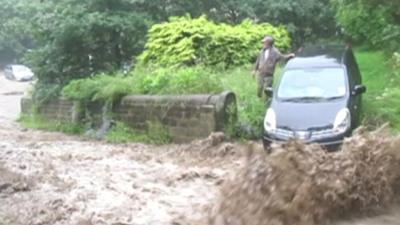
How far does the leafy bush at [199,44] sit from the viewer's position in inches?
680

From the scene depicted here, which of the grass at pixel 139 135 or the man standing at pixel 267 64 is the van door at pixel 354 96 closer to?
the man standing at pixel 267 64

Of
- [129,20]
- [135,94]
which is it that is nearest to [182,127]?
[135,94]

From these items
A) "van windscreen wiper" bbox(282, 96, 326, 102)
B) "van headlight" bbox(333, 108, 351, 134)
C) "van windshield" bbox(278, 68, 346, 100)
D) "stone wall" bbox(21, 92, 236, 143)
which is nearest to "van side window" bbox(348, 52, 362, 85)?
"van windshield" bbox(278, 68, 346, 100)

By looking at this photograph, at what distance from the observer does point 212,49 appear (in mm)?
17656

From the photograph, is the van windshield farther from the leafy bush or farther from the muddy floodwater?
the leafy bush

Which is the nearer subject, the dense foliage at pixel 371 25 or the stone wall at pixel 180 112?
the stone wall at pixel 180 112

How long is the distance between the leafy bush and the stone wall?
1853 millimetres

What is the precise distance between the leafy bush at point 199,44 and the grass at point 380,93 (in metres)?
3.43

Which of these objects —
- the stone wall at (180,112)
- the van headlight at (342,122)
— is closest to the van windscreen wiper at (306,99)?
the van headlight at (342,122)

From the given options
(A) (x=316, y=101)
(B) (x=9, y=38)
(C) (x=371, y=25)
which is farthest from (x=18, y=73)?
(A) (x=316, y=101)

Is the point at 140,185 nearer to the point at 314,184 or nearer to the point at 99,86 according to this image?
the point at 314,184

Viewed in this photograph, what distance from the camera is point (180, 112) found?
1430 centimetres

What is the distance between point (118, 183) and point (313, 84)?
4.24 meters

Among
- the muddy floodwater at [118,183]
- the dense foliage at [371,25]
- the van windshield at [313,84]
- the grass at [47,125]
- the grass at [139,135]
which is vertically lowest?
the grass at [47,125]
